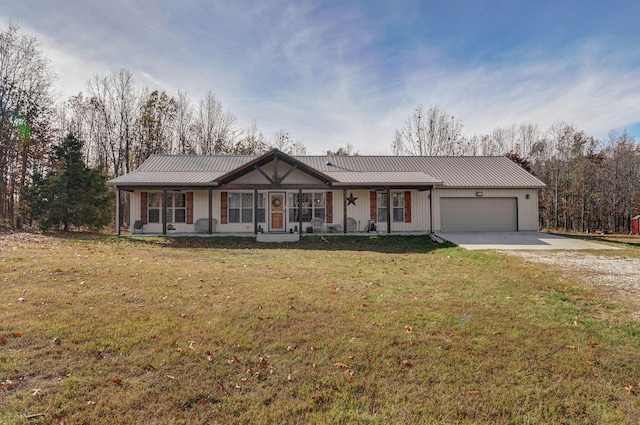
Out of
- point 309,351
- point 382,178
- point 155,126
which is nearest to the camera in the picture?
point 309,351

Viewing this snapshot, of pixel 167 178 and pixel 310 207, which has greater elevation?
pixel 167 178

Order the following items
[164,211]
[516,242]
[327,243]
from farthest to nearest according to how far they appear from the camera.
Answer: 1. [164,211]
2. [327,243]
3. [516,242]

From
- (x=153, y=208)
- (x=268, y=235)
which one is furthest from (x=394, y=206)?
(x=153, y=208)

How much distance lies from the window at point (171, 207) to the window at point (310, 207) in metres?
5.48

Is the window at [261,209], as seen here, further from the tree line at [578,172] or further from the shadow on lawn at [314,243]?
the tree line at [578,172]

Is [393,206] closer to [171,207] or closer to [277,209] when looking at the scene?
[277,209]

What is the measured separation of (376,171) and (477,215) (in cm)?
599

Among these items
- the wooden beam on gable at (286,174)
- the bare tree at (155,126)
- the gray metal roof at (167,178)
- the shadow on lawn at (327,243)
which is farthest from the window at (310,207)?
the bare tree at (155,126)

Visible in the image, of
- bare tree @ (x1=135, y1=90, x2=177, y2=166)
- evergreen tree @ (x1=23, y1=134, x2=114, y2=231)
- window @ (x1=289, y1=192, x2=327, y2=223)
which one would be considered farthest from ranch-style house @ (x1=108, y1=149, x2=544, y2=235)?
bare tree @ (x1=135, y1=90, x2=177, y2=166)

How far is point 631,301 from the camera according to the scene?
5.32 meters

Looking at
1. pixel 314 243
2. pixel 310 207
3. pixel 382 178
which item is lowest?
pixel 314 243

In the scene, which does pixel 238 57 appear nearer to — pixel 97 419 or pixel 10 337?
pixel 10 337

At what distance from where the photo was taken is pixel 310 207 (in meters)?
17.1

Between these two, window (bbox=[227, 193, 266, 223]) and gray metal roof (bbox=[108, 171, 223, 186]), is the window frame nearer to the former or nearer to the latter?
Answer: window (bbox=[227, 193, 266, 223])
